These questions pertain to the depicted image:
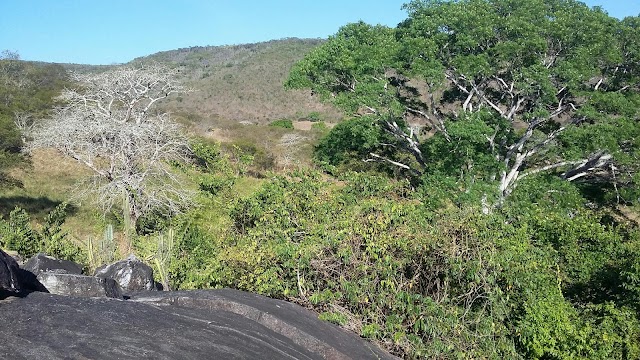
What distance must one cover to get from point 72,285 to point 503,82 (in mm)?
14199

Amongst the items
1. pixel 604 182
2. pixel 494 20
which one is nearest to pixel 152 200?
pixel 494 20

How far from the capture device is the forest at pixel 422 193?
7988mm

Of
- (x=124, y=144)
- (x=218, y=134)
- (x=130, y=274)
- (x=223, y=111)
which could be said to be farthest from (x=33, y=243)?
(x=223, y=111)

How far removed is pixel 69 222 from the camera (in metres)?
21.6

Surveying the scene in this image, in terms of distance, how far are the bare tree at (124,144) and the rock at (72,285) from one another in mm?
10737

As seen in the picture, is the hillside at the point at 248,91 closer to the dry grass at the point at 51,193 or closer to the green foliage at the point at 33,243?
the dry grass at the point at 51,193

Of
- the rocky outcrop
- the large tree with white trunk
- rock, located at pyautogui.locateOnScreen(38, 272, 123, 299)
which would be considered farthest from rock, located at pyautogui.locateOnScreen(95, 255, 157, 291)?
the large tree with white trunk

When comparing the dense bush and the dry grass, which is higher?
the dense bush

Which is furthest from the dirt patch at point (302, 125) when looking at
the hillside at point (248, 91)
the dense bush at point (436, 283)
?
the dense bush at point (436, 283)

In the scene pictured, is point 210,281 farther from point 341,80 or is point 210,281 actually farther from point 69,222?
point 69,222

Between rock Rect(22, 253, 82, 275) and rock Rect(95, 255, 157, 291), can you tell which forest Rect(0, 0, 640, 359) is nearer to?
rock Rect(95, 255, 157, 291)

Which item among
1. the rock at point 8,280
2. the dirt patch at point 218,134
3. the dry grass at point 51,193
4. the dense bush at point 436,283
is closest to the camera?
the rock at point 8,280

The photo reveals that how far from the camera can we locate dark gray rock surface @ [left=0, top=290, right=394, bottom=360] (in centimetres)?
436

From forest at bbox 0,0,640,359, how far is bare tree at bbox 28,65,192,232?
9cm
